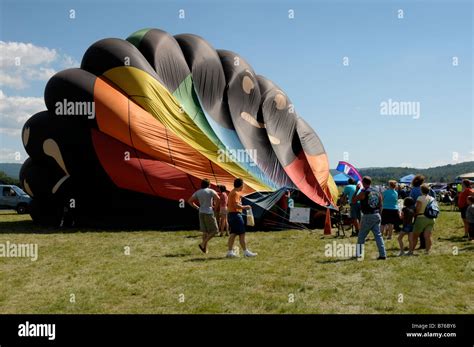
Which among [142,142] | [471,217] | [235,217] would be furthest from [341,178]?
[235,217]

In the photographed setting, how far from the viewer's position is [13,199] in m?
25.1

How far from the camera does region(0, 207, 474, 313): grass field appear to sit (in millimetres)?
6750

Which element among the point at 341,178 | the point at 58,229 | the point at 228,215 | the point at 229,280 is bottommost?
the point at 229,280

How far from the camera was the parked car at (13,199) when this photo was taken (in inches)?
961

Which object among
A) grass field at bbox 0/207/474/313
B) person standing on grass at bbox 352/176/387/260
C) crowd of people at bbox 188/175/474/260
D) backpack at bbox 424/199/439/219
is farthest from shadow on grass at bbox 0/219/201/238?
backpack at bbox 424/199/439/219

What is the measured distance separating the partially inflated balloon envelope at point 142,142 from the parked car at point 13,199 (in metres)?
8.11

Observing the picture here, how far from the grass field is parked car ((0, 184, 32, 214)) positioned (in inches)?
527

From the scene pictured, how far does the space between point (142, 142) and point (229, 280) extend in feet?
25.3

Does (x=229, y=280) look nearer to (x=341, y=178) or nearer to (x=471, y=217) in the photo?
(x=471, y=217)

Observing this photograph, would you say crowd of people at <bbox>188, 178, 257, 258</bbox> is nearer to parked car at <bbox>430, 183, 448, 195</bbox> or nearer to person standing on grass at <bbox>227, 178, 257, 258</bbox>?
person standing on grass at <bbox>227, 178, 257, 258</bbox>

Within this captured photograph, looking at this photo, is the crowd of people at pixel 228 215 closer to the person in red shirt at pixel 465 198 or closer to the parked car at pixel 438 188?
the person in red shirt at pixel 465 198

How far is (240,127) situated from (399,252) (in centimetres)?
807

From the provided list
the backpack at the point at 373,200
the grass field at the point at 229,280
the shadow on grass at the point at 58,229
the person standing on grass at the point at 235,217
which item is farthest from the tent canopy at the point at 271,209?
the backpack at the point at 373,200
